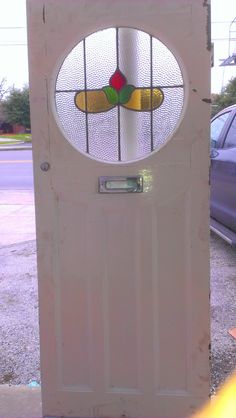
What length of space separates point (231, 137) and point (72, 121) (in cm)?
393

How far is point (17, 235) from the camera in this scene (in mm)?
7633

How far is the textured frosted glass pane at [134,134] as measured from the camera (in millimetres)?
Answer: 2461

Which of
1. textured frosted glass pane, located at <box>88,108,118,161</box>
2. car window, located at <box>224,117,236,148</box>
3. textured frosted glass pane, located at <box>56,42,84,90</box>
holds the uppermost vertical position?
textured frosted glass pane, located at <box>56,42,84,90</box>

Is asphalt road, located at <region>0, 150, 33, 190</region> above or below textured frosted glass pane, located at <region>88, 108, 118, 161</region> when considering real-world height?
below

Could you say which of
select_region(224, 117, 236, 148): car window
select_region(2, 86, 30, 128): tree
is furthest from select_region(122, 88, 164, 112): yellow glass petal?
select_region(2, 86, 30, 128): tree

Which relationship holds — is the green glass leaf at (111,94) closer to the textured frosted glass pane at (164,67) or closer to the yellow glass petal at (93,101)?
the yellow glass petal at (93,101)

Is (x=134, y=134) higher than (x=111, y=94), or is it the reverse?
(x=111, y=94)

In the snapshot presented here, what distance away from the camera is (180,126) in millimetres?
2414

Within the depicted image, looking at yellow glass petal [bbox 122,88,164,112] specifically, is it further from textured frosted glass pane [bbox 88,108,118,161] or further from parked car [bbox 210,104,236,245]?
parked car [bbox 210,104,236,245]

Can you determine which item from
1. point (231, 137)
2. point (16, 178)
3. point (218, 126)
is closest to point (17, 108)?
point (16, 178)

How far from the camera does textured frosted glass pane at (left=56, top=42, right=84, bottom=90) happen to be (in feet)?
8.00


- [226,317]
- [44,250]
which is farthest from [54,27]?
[226,317]

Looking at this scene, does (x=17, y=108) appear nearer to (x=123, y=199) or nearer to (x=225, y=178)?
(x=225, y=178)

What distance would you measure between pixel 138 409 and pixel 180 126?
1381mm
